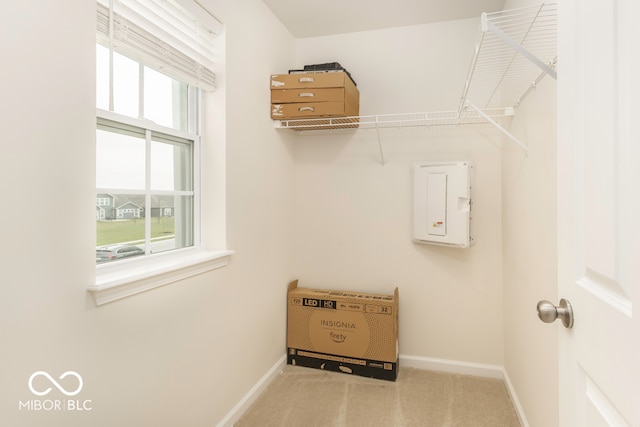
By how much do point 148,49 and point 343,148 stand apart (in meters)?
1.62

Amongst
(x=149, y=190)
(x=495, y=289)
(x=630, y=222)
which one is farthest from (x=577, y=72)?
(x=495, y=289)

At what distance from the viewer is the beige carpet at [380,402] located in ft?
6.58

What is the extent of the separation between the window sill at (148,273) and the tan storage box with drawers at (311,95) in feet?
3.56

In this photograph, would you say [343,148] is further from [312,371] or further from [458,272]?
[312,371]

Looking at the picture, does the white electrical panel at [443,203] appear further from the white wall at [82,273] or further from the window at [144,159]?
the window at [144,159]

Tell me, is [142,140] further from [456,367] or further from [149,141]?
[456,367]

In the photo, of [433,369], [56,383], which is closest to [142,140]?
[56,383]

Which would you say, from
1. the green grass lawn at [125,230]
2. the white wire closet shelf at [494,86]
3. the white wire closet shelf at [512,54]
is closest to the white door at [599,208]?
the white wire closet shelf at [512,54]

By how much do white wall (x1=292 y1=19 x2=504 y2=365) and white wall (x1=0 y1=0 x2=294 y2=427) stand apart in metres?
0.87

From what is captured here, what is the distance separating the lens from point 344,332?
254 cm

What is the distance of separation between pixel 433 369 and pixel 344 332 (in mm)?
721

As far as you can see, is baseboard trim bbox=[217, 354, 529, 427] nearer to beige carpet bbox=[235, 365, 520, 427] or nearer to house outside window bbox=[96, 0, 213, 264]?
beige carpet bbox=[235, 365, 520, 427]

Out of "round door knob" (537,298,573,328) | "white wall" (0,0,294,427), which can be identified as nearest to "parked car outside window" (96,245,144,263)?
"white wall" (0,0,294,427)

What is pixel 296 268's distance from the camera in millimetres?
2914
